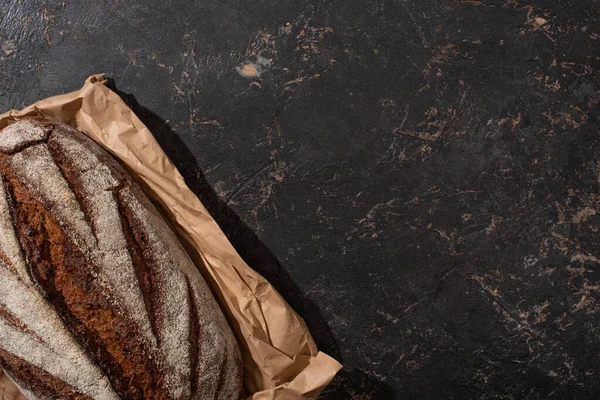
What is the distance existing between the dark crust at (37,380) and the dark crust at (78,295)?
4.2 inches

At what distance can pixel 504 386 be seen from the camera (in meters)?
1.55

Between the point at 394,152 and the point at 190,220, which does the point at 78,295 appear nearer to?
the point at 190,220

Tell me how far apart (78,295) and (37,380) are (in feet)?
0.80

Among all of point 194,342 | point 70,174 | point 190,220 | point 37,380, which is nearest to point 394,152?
point 190,220

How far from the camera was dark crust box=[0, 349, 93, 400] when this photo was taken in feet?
4.19

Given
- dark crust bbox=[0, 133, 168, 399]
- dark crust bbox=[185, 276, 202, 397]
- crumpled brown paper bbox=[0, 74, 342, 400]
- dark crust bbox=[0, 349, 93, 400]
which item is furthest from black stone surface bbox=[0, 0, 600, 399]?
dark crust bbox=[0, 349, 93, 400]

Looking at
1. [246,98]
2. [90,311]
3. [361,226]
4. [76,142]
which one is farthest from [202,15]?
[90,311]

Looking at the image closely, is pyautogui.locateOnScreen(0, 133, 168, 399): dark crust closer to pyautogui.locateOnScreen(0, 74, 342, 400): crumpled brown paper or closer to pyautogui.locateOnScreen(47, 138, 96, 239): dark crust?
pyautogui.locateOnScreen(47, 138, 96, 239): dark crust

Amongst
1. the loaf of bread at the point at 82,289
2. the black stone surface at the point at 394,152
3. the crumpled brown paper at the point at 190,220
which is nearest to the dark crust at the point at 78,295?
the loaf of bread at the point at 82,289

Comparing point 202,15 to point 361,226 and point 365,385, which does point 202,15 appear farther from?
point 365,385

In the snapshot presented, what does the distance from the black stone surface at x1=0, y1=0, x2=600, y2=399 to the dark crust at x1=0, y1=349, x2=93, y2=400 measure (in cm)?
57

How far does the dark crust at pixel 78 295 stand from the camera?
125cm

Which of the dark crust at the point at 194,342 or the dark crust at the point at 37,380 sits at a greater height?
the dark crust at the point at 37,380

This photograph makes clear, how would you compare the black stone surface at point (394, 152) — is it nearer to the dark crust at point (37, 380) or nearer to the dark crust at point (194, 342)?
the dark crust at point (194, 342)
